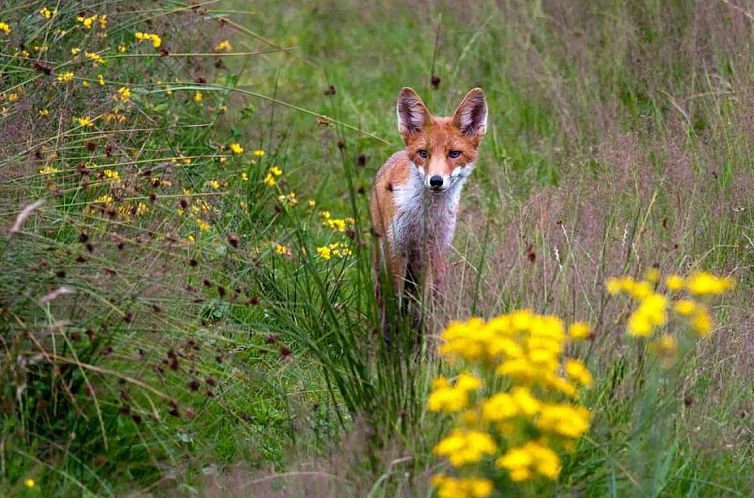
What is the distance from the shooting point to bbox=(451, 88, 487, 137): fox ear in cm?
680

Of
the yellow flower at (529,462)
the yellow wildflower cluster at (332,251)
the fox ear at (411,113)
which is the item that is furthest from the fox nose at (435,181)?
the yellow flower at (529,462)

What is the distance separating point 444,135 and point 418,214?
0.45m

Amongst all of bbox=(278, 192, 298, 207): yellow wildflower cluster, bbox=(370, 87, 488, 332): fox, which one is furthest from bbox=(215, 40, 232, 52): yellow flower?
bbox=(370, 87, 488, 332): fox

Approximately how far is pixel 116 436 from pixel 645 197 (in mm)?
3369

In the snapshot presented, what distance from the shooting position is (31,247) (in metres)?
4.86

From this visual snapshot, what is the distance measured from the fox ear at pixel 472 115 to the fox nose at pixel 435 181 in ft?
1.51

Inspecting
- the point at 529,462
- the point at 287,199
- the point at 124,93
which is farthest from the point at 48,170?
the point at 529,462

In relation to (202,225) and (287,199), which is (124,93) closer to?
(202,225)

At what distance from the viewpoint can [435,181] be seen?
6.54m

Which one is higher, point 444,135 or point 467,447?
point 444,135

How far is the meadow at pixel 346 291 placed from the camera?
434cm

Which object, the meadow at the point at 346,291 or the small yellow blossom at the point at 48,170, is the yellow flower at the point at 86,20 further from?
the small yellow blossom at the point at 48,170

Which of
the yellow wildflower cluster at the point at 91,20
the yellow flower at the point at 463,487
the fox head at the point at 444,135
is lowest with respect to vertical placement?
the yellow flower at the point at 463,487

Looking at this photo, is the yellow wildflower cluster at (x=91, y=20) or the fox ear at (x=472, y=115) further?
the fox ear at (x=472, y=115)
